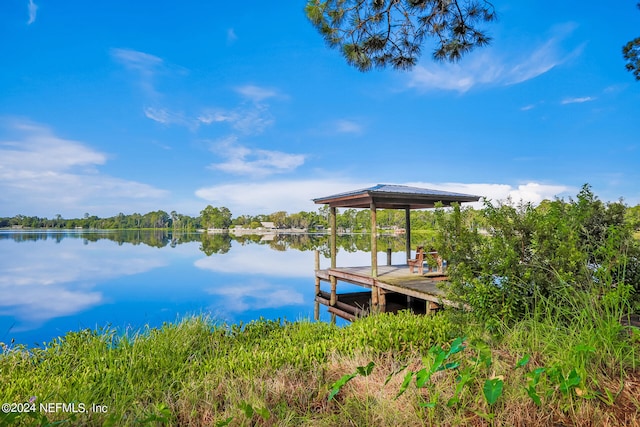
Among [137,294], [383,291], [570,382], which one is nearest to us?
[570,382]

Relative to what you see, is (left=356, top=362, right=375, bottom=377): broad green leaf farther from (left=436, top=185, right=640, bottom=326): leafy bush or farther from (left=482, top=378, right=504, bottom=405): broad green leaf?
(left=436, top=185, right=640, bottom=326): leafy bush

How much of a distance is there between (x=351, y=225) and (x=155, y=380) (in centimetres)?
8696

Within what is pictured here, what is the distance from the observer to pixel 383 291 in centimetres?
1073

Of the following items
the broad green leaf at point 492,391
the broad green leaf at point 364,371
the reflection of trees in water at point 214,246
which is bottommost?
the reflection of trees in water at point 214,246

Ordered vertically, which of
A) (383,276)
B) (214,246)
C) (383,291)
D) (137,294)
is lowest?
(137,294)

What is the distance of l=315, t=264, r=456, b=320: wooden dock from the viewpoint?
903cm

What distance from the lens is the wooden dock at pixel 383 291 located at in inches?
356

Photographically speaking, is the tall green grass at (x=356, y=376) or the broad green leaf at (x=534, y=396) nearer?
the broad green leaf at (x=534, y=396)

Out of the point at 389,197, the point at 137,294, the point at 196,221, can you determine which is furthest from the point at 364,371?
the point at 196,221

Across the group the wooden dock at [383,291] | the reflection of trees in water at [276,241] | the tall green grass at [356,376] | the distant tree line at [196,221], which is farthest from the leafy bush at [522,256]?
the distant tree line at [196,221]

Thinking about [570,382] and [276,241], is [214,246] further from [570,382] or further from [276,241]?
[570,382]

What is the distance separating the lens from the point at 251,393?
285cm

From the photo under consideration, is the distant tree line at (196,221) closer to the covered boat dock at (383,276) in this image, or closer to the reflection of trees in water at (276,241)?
the reflection of trees in water at (276,241)

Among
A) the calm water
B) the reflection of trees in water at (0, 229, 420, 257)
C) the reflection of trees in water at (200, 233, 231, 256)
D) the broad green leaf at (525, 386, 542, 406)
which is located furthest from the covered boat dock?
the reflection of trees in water at (200, 233, 231, 256)
